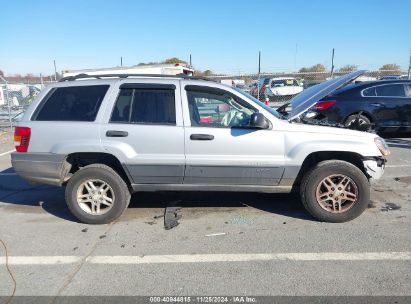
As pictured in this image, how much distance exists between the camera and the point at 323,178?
13.6 ft

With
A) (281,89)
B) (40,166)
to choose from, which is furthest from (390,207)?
(281,89)

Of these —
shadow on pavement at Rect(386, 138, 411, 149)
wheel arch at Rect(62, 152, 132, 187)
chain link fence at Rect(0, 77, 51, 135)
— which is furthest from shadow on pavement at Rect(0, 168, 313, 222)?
chain link fence at Rect(0, 77, 51, 135)

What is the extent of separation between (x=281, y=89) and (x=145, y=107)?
51.4ft

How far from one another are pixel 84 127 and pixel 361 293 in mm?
3423

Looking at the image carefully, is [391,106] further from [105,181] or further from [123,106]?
[105,181]

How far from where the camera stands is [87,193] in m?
4.39

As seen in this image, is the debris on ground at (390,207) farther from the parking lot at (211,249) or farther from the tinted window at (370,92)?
the tinted window at (370,92)

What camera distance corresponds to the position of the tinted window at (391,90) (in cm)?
904

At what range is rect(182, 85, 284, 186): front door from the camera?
13.5 feet

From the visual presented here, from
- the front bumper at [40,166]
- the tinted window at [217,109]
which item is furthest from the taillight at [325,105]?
the front bumper at [40,166]

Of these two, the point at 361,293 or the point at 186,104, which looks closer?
the point at 361,293

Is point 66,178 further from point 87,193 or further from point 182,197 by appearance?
point 182,197

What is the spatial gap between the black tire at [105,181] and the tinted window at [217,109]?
3.93 feet

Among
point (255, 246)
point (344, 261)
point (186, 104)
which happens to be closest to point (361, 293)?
point (344, 261)
